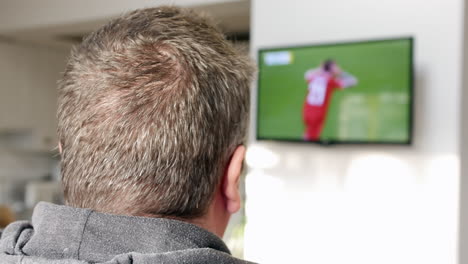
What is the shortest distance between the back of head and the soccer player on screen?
85.2 inches

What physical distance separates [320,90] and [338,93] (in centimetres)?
9

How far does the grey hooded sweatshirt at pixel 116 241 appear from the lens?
741 millimetres

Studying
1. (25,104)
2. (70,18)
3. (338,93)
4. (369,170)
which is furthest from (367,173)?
(25,104)

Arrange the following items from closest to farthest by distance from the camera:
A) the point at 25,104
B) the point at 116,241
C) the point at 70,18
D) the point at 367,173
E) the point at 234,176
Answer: the point at 116,241 < the point at 234,176 < the point at 367,173 < the point at 70,18 < the point at 25,104

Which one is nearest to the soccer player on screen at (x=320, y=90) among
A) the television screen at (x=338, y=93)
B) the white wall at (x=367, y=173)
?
the television screen at (x=338, y=93)

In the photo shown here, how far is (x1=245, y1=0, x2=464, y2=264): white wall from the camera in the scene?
107 inches

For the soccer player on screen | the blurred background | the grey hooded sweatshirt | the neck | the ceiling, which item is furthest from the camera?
the ceiling

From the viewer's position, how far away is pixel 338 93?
9.77 ft

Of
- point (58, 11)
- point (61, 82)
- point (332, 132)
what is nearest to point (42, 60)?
point (58, 11)

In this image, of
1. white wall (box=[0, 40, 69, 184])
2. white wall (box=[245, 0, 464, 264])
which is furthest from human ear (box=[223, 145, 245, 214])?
white wall (box=[0, 40, 69, 184])

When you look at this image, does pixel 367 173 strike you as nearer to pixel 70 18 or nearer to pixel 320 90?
pixel 320 90

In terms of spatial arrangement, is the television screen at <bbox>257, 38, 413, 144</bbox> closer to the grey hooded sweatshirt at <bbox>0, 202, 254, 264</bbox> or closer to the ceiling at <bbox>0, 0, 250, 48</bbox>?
the ceiling at <bbox>0, 0, 250, 48</bbox>

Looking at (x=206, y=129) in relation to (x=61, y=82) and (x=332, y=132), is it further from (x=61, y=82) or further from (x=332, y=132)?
(x=332, y=132)

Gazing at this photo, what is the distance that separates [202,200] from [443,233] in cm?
211
